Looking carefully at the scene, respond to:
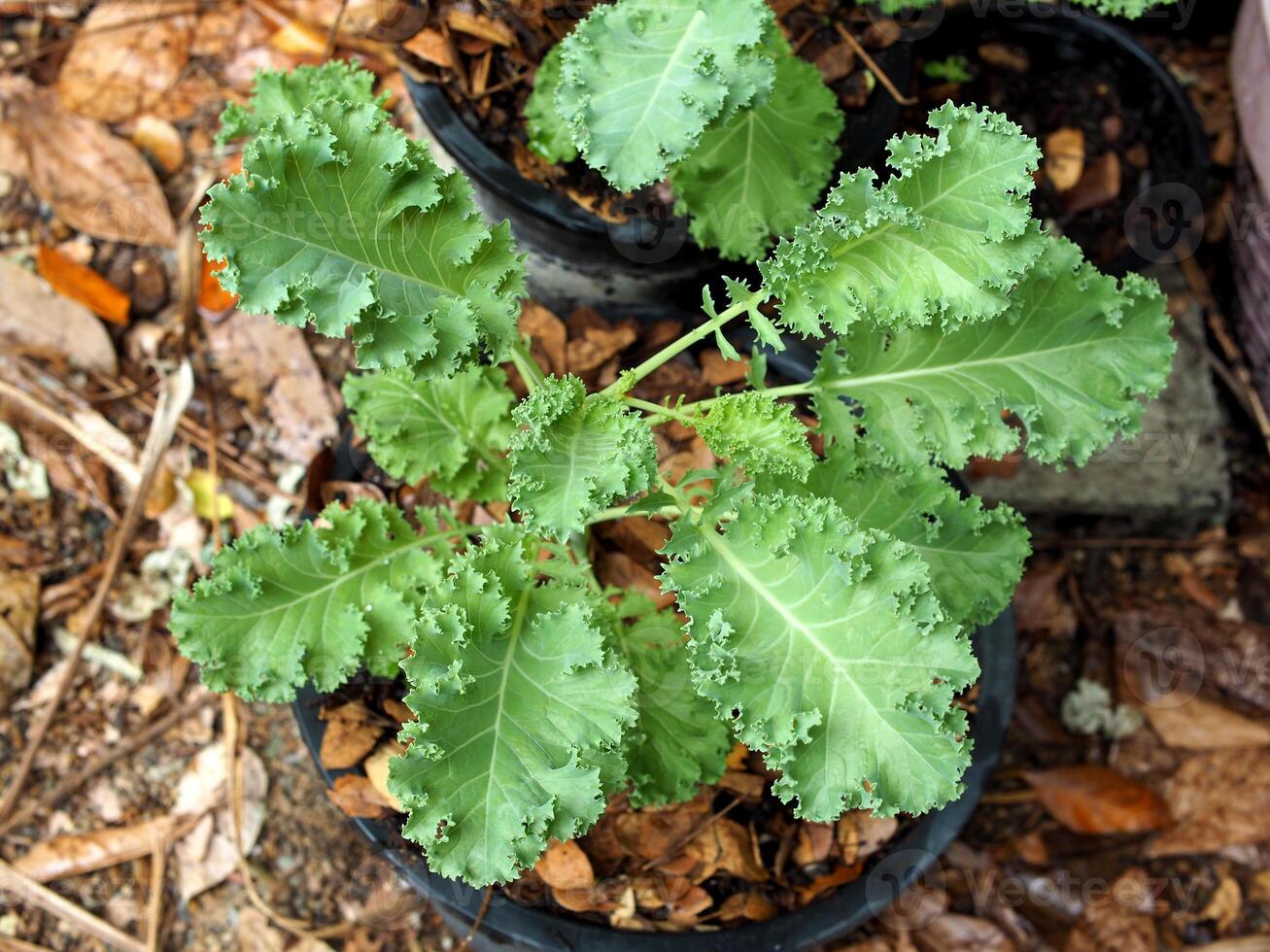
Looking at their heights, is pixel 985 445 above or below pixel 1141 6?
below

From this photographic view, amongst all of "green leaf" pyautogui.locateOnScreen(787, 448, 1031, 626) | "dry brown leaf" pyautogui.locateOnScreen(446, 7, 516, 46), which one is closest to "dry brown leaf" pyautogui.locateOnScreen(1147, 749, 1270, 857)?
"green leaf" pyautogui.locateOnScreen(787, 448, 1031, 626)

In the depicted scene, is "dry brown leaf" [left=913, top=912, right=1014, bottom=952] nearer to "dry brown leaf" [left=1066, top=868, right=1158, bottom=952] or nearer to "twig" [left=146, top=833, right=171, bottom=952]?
"dry brown leaf" [left=1066, top=868, right=1158, bottom=952]

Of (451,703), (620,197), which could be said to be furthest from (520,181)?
(451,703)

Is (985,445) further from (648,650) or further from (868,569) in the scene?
(648,650)

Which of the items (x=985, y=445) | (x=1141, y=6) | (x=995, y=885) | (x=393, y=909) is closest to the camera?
(x=985, y=445)

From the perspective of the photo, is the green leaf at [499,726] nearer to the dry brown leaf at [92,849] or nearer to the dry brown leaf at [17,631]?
the dry brown leaf at [92,849]

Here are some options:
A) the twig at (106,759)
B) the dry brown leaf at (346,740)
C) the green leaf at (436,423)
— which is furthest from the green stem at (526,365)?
the twig at (106,759)

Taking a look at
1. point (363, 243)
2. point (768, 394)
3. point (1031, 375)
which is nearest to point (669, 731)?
point (768, 394)
